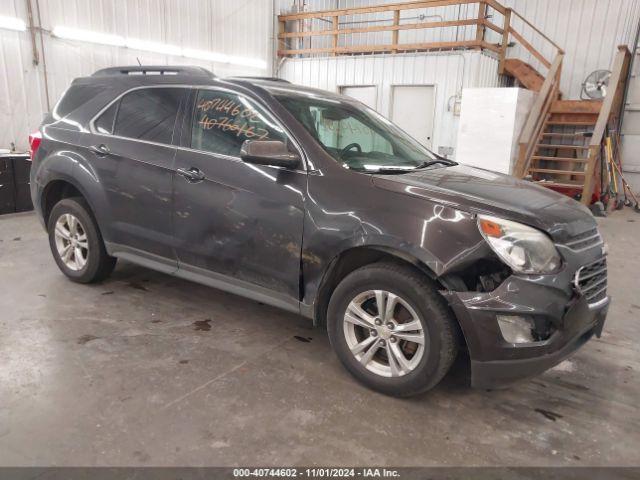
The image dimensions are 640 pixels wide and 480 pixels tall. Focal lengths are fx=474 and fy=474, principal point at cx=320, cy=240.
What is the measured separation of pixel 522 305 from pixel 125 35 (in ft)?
29.1

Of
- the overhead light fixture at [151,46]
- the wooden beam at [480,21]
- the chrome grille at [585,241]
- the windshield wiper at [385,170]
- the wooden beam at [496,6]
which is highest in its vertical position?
the wooden beam at [496,6]

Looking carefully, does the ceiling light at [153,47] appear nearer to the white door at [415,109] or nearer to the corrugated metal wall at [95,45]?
the corrugated metal wall at [95,45]

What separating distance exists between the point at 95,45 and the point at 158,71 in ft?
19.2

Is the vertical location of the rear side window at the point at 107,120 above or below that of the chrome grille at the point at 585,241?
above

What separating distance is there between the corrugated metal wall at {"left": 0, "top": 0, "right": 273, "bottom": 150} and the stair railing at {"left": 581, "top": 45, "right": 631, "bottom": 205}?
25.1 feet

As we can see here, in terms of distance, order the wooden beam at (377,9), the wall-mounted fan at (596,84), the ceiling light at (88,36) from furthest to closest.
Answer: the wall-mounted fan at (596,84), the wooden beam at (377,9), the ceiling light at (88,36)

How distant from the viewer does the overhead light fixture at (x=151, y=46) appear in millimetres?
7805

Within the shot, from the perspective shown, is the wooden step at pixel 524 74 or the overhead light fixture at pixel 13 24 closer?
the overhead light fixture at pixel 13 24

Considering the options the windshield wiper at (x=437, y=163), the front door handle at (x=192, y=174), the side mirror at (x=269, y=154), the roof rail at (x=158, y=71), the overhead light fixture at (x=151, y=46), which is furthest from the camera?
the overhead light fixture at (x=151, y=46)

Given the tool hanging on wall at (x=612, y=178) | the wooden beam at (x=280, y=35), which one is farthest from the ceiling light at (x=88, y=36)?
the tool hanging on wall at (x=612, y=178)

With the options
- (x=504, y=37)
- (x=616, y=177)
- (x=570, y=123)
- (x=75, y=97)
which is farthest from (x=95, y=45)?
(x=616, y=177)

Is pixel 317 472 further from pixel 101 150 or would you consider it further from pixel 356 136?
pixel 101 150

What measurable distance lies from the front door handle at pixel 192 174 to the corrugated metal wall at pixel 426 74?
25.7 ft

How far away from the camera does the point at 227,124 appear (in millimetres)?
2875
